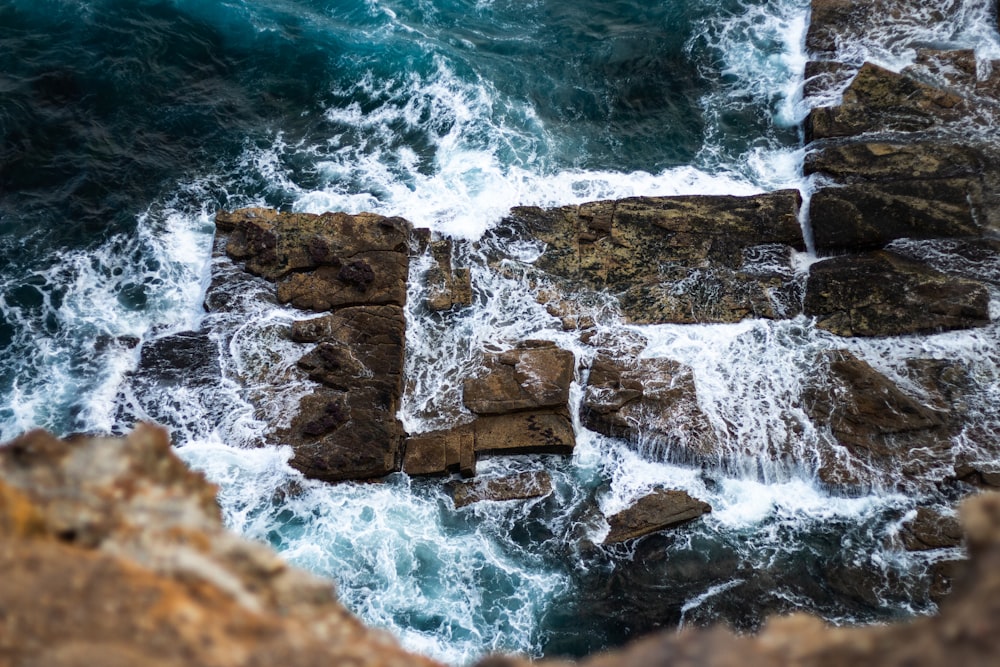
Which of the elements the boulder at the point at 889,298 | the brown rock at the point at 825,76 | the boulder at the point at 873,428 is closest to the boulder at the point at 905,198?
the boulder at the point at 889,298

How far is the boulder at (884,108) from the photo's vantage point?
1917cm

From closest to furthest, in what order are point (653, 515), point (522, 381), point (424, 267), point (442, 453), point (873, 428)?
1. point (653, 515)
2. point (873, 428)
3. point (442, 453)
4. point (522, 381)
5. point (424, 267)

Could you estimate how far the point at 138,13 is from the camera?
23.6m

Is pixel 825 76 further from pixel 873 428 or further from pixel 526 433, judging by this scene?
pixel 526 433

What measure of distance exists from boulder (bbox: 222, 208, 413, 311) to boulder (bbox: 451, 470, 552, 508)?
4.73m

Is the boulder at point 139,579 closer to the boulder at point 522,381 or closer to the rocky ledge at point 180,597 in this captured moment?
the rocky ledge at point 180,597

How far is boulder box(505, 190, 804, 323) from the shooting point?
56.1 ft

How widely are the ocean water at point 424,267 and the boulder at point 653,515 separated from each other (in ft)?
0.73

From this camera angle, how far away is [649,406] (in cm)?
1578

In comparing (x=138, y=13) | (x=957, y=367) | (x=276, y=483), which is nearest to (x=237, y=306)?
(x=276, y=483)

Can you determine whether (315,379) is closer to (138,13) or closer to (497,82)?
(497,82)

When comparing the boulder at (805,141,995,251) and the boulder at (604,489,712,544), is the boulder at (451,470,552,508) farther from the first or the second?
the boulder at (805,141,995,251)

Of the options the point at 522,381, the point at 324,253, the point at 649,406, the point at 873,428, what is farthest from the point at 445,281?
the point at 873,428

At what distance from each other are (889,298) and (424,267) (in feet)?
35.8
